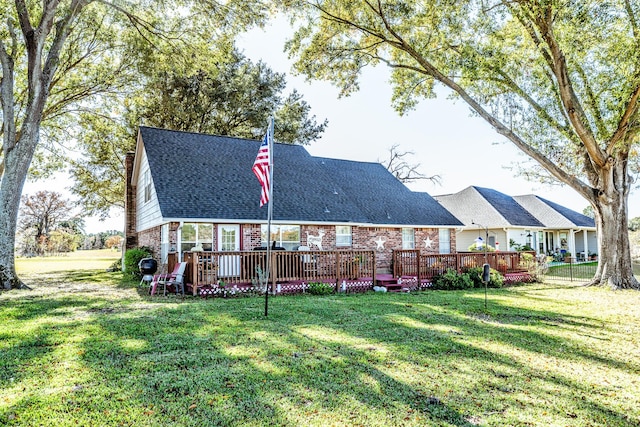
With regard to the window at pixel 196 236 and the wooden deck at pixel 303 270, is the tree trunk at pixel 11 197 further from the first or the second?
the wooden deck at pixel 303 270

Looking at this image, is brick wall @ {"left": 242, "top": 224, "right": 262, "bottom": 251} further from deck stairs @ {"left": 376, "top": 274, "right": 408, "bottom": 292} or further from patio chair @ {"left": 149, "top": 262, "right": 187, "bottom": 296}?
deck stairs @ {"left": 376, "top": 274, "right": 408, "bottom": 292}

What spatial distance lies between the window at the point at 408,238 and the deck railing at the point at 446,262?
3168mm

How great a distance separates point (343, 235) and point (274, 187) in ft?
11.9

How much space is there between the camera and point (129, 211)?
2094cm

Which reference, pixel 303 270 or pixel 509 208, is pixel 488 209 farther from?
pixel 303 270

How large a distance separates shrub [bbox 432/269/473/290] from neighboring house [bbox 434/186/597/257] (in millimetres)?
10836

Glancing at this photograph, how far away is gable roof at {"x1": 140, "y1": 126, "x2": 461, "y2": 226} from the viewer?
14.6 m

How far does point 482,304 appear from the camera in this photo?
1050 centimetres

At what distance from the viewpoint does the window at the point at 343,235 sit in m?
17.0

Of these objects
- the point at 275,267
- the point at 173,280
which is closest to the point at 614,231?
the point at 275,267

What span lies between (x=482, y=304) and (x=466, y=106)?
9186 millimetres

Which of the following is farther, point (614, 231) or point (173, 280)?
point (614, 231)

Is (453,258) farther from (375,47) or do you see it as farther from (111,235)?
(111,235)

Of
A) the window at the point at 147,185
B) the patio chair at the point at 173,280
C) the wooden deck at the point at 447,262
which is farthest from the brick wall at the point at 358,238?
the wooden deck at the point at 447,262
